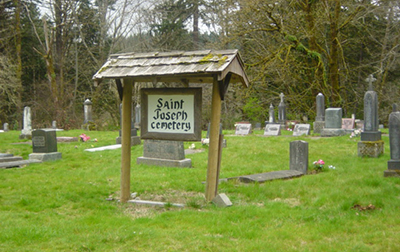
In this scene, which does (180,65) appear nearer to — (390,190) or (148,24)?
(390,190)

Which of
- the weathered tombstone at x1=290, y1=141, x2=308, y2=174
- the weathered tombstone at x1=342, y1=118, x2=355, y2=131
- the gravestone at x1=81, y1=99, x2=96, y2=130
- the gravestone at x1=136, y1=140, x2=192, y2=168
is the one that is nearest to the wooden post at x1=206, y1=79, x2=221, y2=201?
the weathered tombstone at x1=290, y1=141, x2=308, y2=174

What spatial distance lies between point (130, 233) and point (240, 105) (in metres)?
23.0

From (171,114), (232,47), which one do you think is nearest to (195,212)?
(171,114)

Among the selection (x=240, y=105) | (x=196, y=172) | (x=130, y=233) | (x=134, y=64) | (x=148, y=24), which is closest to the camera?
(x=130, y=233)

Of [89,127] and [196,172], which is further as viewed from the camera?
[89,127]

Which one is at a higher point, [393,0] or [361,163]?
[393,0]

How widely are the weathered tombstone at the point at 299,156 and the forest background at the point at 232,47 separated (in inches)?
512

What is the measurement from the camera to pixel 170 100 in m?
6.56

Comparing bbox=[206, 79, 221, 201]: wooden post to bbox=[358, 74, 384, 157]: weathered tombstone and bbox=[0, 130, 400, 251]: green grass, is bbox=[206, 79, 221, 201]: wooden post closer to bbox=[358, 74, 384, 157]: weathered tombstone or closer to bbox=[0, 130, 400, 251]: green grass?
bbox=[0, 130, 400, 251]: green grass

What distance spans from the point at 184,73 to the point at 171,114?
0.96 m


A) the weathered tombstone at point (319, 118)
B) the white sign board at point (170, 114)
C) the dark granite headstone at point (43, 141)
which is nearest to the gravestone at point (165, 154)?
the dark granite headstone at point (43, 141)

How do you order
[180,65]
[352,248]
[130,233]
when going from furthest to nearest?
1. [180,65]
2. [130,233]
3. [352,248]

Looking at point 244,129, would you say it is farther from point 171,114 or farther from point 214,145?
point 214,145

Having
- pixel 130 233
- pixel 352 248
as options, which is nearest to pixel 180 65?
pixel 130 233
